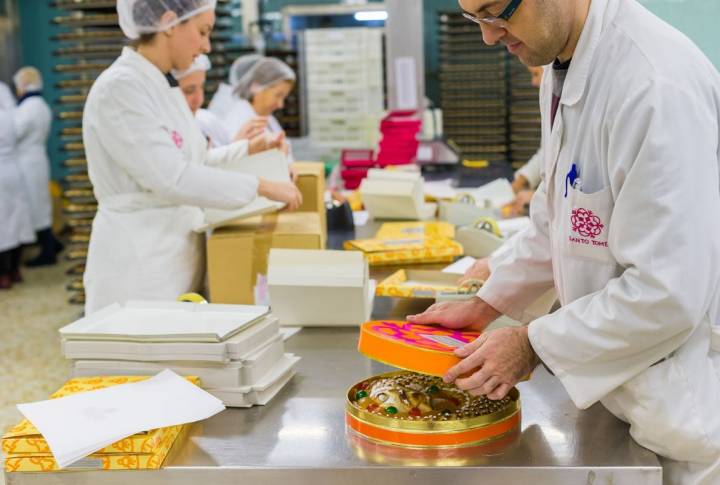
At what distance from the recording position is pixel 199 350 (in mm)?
1635

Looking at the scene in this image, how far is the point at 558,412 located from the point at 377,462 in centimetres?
39

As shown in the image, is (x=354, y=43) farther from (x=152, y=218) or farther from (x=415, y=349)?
(x=415, y=349)

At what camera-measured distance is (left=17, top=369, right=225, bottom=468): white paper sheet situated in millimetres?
1372

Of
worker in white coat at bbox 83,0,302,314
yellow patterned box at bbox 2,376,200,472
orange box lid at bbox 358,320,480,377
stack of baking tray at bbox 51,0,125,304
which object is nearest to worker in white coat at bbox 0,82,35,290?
stack of baking tray at bbox 51,0,125,304

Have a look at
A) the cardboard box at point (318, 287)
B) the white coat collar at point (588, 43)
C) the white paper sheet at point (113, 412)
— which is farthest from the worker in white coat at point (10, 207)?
the white coat collar at point (588, 43)

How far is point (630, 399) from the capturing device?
138cm

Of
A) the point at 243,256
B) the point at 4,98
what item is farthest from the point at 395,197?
the point at 4,98

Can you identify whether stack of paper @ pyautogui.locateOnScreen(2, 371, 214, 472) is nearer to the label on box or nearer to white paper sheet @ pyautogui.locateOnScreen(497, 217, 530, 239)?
the label on box

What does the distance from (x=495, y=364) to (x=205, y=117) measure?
3.91 meters

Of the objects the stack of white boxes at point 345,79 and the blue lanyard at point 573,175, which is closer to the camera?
the blue lanyard at point 573,175

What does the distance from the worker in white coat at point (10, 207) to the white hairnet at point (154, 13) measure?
5.51m

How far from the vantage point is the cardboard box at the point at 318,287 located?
2150mm

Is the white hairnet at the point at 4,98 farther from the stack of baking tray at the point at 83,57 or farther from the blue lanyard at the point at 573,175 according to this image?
the blue lanyard at the point at 573,175

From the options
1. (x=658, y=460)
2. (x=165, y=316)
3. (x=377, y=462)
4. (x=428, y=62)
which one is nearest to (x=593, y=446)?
(x=658, y=460)
